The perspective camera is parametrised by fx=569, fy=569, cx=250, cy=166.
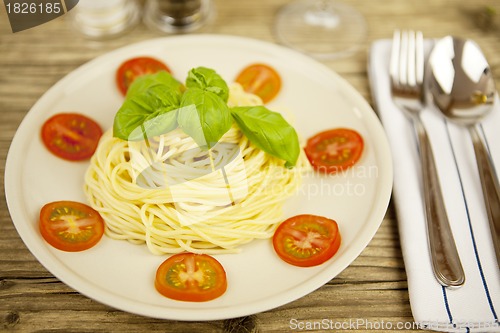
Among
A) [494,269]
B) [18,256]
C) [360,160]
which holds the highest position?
[360,160]

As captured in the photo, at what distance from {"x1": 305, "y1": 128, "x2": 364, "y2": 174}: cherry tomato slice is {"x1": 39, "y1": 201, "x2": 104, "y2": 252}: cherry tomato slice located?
1.11 meters

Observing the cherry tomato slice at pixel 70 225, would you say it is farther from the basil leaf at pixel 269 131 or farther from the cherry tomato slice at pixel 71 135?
the basil leaf at pixel 269 131

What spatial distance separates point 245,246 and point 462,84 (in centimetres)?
170

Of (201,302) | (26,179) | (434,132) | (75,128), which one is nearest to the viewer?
(201,302)

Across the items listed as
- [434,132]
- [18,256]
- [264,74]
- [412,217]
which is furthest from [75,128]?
[434,132]

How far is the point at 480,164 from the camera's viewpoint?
2996mm

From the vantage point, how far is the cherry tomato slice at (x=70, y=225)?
2.45 metres

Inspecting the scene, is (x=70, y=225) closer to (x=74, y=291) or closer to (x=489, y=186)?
(x=74, y=291)

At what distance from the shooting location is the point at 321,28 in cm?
407

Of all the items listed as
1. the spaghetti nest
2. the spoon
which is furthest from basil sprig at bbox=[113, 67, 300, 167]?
the spoon

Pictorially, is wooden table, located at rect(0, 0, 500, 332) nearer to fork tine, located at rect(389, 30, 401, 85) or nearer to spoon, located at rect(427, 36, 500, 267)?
fork tine, located at rect(389, 30, 401, 85)

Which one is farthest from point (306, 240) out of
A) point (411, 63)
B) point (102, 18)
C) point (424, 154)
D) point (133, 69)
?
point (102, 18)

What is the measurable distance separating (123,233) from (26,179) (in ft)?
1.82

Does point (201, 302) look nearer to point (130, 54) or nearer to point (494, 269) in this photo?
point (494, 269)
